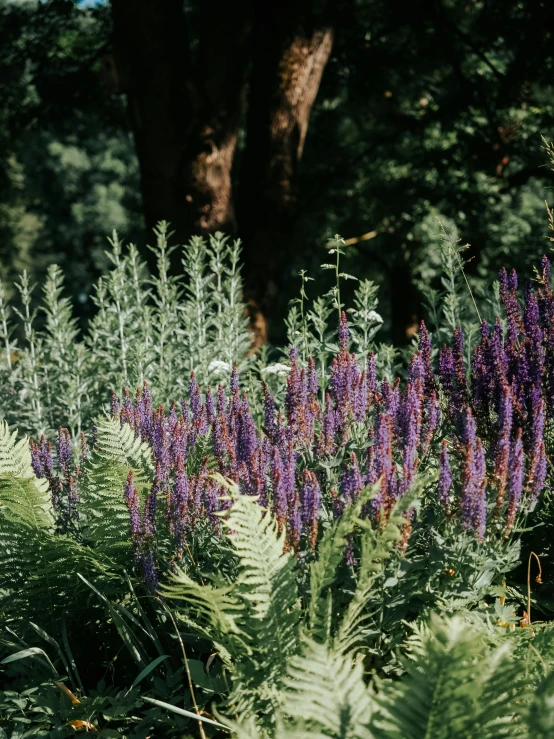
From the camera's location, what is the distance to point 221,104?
902 cm

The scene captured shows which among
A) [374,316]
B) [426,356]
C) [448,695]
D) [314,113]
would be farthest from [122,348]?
[314,113]

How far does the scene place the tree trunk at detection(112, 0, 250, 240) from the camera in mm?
8750

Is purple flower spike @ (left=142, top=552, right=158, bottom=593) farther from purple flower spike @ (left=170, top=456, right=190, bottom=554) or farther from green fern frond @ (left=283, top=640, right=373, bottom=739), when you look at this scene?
green fern frond @ (left=283, top=640, right=373, bottom=739)

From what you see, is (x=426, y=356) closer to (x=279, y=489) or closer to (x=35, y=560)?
(x=279, y=489)

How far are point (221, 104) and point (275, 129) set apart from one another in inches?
27.6

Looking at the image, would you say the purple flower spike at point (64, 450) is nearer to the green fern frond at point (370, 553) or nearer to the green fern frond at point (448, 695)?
the green fern frond at point (370, 553)

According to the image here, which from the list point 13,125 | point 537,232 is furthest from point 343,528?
point 537,232

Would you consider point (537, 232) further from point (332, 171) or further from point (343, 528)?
point (343, 528)

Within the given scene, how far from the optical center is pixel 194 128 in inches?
349

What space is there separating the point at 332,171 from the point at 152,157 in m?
8.14

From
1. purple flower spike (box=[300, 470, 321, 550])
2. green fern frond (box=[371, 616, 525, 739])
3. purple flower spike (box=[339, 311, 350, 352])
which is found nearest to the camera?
green fern frond (box=[371, 616, 525, 739])

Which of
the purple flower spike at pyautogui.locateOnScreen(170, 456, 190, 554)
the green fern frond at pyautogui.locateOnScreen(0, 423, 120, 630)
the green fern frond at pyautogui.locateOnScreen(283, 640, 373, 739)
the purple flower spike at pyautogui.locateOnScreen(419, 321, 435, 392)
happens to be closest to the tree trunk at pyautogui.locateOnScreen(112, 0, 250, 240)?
the purple flower spike at pyautogui.locateOnScreen(419, 321, 435, 392)

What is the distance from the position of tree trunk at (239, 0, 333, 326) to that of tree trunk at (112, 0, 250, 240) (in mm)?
408

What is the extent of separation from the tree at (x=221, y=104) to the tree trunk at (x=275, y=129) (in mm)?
12
